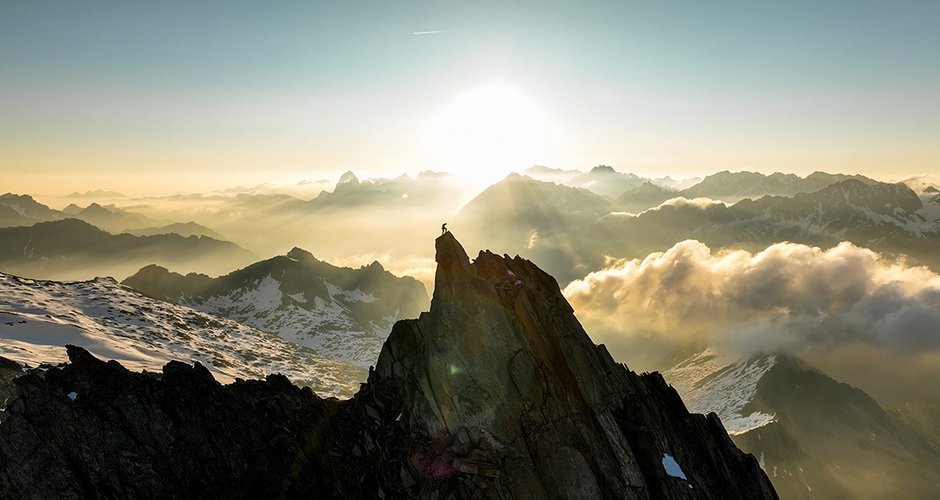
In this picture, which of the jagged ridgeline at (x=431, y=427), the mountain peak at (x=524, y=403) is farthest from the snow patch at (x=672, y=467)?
the mountain peak at (x=524, y=403)

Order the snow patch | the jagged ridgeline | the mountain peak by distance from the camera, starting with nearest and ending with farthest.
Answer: the mountain peak, the jagged ridgeline, the snow patch

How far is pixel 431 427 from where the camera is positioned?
4022cm

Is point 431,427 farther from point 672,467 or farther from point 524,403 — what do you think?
point 672,467

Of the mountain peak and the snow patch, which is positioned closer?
the mountain peak

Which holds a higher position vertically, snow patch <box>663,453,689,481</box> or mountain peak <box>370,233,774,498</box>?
mountain peak <box>370,233,774,498</box>

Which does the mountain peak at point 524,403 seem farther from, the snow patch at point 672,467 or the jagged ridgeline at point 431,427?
the snow patch at point 672,467

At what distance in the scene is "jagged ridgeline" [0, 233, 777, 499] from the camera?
1529 inches

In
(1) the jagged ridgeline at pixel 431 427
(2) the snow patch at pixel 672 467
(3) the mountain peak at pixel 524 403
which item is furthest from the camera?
(2) the snow patch at pixel 672 467

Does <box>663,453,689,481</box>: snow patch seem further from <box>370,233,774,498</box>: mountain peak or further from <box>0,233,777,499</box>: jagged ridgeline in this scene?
<box>370,233,774,498</box>: mountain peak

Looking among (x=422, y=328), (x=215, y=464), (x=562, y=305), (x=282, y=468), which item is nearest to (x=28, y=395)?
(x=215, y=464)

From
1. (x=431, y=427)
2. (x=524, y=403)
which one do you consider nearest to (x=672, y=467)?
(x=524, y=403)

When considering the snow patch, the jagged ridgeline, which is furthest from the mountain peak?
the snow patch

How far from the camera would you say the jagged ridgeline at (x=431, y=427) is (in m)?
38.8

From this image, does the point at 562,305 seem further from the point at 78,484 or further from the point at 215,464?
the point at 78,484
